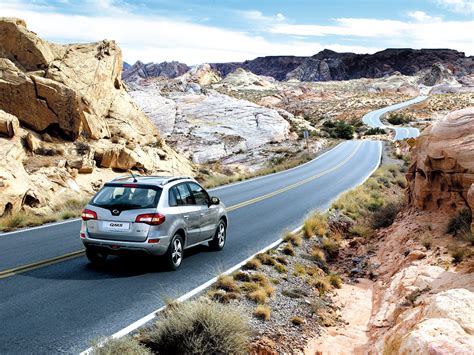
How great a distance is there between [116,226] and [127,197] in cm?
62

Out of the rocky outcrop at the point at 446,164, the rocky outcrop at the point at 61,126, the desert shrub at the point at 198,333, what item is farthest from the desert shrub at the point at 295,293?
the rocky outcrop at the point at 61,126

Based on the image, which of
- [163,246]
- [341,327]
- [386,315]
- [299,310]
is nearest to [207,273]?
[163,246]

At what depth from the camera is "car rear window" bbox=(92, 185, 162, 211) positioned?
8.94 metres

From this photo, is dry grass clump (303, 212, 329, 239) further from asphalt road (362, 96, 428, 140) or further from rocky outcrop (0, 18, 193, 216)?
asphalt road (362, 96, 428, 140)

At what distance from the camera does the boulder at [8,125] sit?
61.9 feet

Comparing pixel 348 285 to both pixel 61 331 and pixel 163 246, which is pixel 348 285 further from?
pixel 61 331

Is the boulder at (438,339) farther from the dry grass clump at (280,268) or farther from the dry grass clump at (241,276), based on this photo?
the dry grass clump at (280,268)

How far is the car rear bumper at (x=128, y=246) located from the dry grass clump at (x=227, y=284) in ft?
3.90

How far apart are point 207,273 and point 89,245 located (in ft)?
7.53

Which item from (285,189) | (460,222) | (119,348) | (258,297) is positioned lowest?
(285,189)

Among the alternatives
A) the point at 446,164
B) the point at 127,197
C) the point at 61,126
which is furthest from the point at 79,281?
the point at 61,126

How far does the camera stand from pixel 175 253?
9.55 meters

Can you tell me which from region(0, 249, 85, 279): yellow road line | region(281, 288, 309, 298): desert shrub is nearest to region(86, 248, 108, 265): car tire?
region(0, 249, 85, 279): yellow road line

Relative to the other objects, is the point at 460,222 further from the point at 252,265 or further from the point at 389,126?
the point at 389,126
